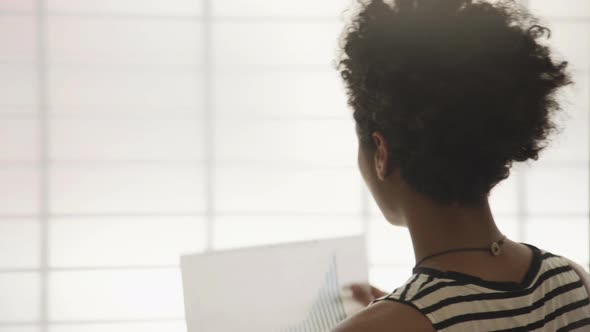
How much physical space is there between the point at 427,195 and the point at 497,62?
13 centimetres

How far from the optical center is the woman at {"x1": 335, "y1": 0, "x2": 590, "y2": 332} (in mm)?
578

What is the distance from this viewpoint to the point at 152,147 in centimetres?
128

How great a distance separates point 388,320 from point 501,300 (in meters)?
0.11

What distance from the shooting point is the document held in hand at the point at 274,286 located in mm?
835

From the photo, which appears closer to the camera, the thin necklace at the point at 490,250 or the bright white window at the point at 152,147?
the thin necklace at the point at 490,250

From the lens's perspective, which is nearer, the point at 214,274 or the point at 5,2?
the point at 214,274

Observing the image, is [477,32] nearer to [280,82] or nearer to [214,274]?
[214,274]

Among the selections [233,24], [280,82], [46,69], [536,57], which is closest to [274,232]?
[280,82]

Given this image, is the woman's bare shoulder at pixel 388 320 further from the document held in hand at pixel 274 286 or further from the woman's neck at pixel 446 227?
the document held in hand at pixel 274 286

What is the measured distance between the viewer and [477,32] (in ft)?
1.96

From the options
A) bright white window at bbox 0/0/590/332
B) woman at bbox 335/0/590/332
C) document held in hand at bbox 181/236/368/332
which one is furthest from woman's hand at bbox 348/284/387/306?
bright white window at bbox 0/0/590/332

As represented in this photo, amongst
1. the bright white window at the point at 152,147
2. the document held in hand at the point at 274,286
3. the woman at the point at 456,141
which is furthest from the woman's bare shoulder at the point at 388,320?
the bright white window at the point at 152,147

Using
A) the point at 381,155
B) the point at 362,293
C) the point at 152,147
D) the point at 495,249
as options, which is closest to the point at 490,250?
the point at 495,249

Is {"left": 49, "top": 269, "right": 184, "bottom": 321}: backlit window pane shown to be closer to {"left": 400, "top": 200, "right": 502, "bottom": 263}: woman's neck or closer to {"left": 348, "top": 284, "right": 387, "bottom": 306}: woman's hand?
{"left": 348, "top": 284, "right": 387, "bottom": 306}: woman's hand
